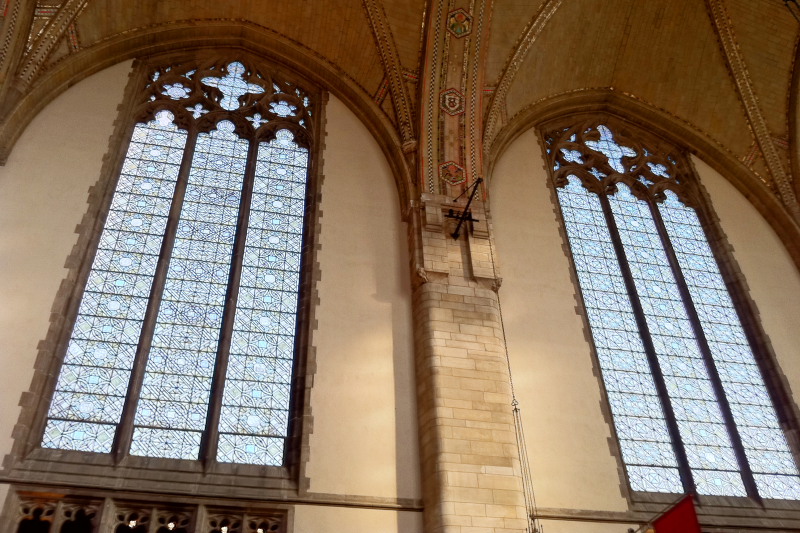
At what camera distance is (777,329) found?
10.1m

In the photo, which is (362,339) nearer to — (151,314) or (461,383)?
(461,383)

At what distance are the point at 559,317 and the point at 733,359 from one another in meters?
2.43

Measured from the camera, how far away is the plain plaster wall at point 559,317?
7.99 meters

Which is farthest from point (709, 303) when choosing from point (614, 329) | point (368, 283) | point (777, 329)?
point (368, 283)

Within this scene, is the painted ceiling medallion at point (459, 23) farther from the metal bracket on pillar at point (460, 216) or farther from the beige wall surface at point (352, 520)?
the beige wall surface at point (352, 520)

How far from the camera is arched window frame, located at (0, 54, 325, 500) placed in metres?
6.93

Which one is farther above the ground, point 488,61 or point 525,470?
point 488,61

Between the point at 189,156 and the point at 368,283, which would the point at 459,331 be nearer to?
the point at 368,283

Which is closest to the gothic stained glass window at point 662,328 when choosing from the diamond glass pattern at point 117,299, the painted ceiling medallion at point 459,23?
the painted ceiling medallion at point 459,23

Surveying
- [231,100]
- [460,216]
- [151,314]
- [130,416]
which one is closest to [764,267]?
[460,216]

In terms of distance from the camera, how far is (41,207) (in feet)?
28.1

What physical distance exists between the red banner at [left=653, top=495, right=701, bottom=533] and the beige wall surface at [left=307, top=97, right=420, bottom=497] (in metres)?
2.83

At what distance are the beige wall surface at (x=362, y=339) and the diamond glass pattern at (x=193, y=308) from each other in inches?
45.2

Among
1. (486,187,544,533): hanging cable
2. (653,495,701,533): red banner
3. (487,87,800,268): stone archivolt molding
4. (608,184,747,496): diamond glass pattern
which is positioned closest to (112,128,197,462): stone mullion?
(486,187,544,533): hanging cable
